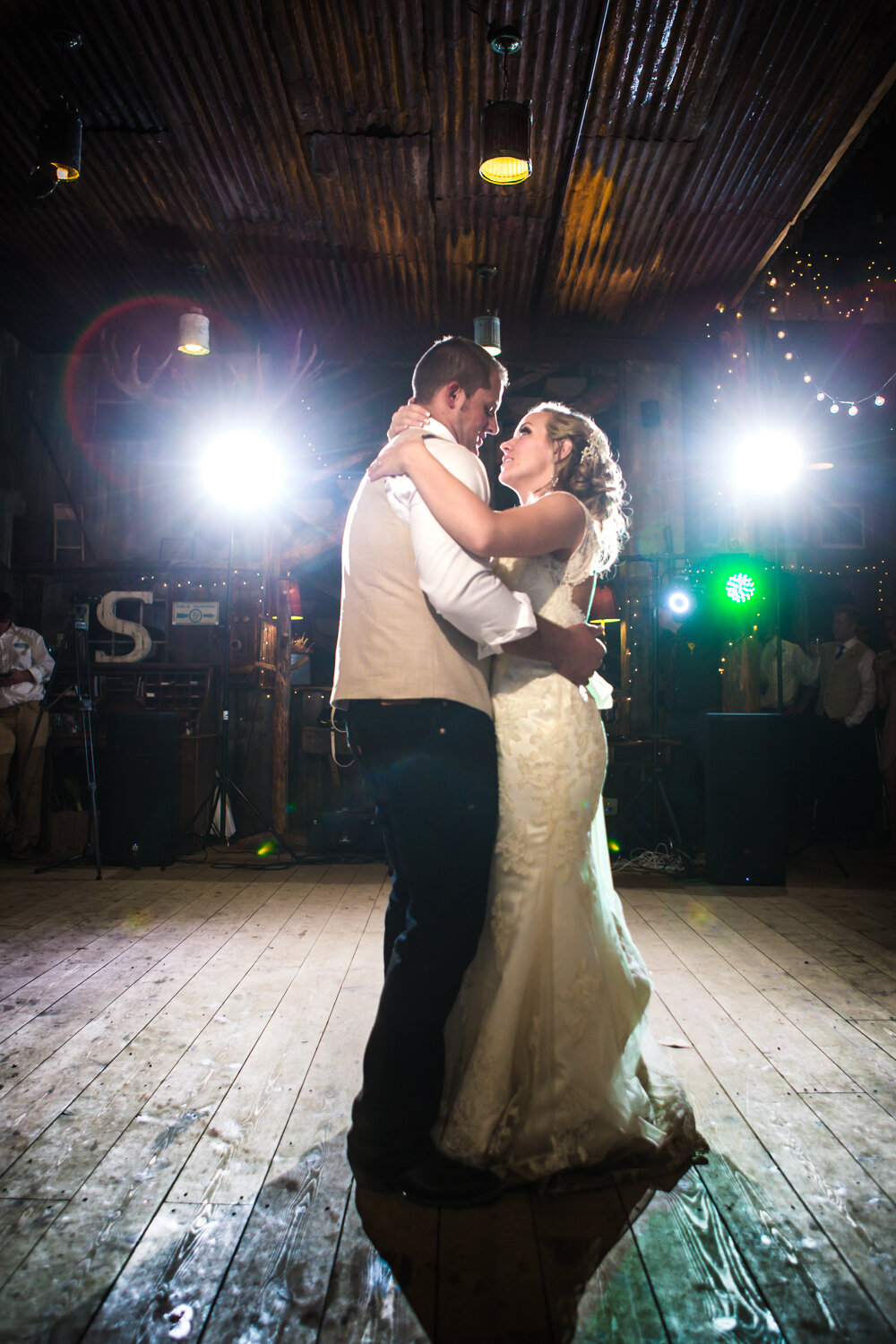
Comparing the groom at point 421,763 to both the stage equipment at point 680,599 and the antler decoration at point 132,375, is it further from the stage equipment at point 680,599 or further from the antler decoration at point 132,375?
the antler decoration at point 132,375

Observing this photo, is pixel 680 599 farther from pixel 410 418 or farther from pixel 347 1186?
pixel 347 1186

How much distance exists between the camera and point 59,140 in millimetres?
3557

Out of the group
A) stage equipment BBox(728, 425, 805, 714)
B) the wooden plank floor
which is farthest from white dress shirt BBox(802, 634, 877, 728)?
the wooden plank floor

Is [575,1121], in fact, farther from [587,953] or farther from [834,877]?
[834,877]

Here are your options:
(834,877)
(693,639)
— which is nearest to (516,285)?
(693,639)

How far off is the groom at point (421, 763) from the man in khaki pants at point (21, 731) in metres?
4.30

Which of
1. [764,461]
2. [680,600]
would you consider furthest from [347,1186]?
[764,461]

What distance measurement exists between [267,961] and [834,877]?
344 centimetres

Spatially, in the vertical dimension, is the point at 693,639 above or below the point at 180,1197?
above

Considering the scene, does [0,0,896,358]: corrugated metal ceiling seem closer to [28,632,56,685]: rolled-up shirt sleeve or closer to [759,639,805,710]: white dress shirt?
[28,632,56,685]: rolled-up shirt sleeve

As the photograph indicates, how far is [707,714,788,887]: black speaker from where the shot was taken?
14.4ft

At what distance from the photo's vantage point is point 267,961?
3.09 meters

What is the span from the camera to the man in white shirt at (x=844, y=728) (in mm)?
6043

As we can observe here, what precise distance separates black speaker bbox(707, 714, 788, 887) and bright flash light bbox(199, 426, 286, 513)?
3.80 meters
